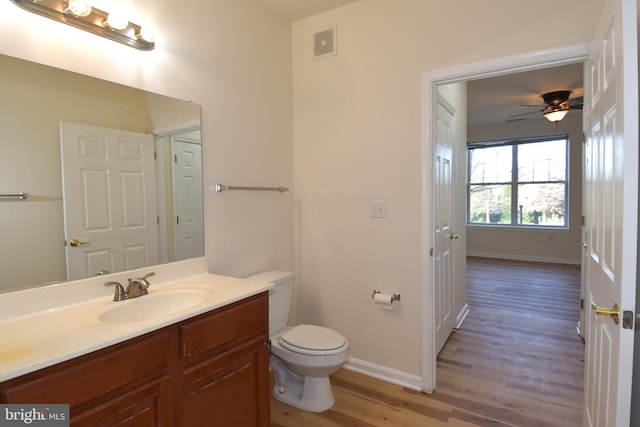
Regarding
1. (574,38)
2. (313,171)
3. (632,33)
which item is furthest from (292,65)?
(632,33)

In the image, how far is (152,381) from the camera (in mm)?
1209

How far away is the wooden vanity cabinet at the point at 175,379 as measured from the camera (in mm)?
996

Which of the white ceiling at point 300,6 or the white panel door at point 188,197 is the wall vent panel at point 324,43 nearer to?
the white ceiling at point 300,6

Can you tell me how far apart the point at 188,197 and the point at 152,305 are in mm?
633

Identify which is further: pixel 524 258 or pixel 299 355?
pixel 524 258

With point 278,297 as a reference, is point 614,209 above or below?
above

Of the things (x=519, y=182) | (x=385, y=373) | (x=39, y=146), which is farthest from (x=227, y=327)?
(x=519, y=182)

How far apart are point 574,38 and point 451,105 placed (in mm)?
1197

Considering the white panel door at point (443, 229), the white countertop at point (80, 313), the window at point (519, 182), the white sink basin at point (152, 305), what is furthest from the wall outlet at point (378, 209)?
the window at point (519, 182)

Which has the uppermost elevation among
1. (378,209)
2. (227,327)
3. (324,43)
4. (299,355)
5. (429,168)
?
(324,43)

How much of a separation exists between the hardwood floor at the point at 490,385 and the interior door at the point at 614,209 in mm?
656

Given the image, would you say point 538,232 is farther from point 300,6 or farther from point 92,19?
point 92,19

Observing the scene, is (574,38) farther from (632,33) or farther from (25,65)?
(25,65)

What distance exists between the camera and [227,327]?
4.89 ft
